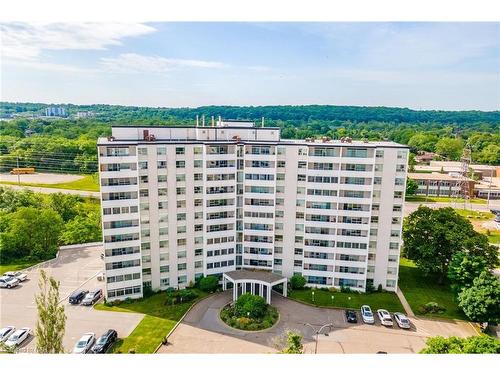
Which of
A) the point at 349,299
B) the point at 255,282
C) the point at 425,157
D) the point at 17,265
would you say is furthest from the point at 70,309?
the point at 425,157

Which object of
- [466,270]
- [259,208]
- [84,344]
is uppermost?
[259,208]

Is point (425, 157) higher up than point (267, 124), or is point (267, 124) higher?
point (267, 124)

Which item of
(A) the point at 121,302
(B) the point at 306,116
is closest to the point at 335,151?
(A) the point at 121,302

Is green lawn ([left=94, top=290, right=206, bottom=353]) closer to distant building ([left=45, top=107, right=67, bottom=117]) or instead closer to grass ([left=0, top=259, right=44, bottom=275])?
grass ([left=0, top=259, right=44, bottom=275])

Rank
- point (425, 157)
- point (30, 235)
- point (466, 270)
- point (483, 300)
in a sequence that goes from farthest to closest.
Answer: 1. point (425, 157)
2. point (30, 235)
3. point (466, 270)
4. point (483, 300)

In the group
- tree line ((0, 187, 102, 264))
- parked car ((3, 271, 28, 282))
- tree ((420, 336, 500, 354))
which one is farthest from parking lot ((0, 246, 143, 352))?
tree ((420, 336, 500, 354))

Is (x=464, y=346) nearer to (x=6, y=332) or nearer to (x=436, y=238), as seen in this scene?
(x=436, y=238)

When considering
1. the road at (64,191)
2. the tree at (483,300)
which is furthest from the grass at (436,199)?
the road at (64,191)

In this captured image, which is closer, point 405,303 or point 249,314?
point 249,314
